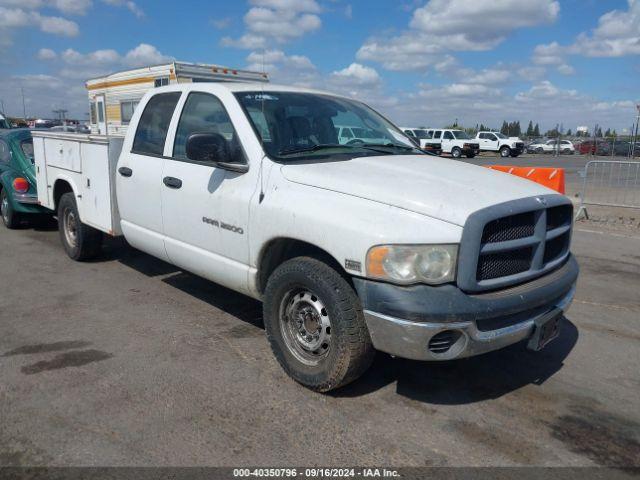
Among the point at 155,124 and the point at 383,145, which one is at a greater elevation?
the point at 155,124

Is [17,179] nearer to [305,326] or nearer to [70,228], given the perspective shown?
[70,228]

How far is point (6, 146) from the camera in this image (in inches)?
349

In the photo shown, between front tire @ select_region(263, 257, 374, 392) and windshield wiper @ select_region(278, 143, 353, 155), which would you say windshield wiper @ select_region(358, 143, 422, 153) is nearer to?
windshield wiper @ select_region(278, 143, 353, 155)

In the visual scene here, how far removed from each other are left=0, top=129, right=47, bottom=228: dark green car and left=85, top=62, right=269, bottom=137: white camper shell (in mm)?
→ 3268

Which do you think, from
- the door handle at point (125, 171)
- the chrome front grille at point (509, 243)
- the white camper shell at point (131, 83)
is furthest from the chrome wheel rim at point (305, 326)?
the white camper shell at point (131, 83)

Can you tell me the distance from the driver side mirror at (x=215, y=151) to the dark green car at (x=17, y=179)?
560 centimetres

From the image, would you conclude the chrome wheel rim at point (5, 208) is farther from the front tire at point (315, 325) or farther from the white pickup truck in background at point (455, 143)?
the white pickup truck in background at point (455, 143)

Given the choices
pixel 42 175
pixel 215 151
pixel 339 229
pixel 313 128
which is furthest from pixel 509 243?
pixel 42 175

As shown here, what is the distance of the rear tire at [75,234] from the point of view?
6527 millimetres

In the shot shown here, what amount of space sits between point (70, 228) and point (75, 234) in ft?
0.64

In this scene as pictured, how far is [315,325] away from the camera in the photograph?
361 cm

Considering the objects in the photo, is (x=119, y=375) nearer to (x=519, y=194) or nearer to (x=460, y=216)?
(x=460, y=216)

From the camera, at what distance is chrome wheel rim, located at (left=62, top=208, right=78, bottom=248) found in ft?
22.0

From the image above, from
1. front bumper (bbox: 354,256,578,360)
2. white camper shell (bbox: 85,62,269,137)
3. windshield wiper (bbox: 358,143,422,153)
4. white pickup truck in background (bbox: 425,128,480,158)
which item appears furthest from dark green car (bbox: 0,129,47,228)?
white pickup truck in background (bbox: 425,128,480,158)
